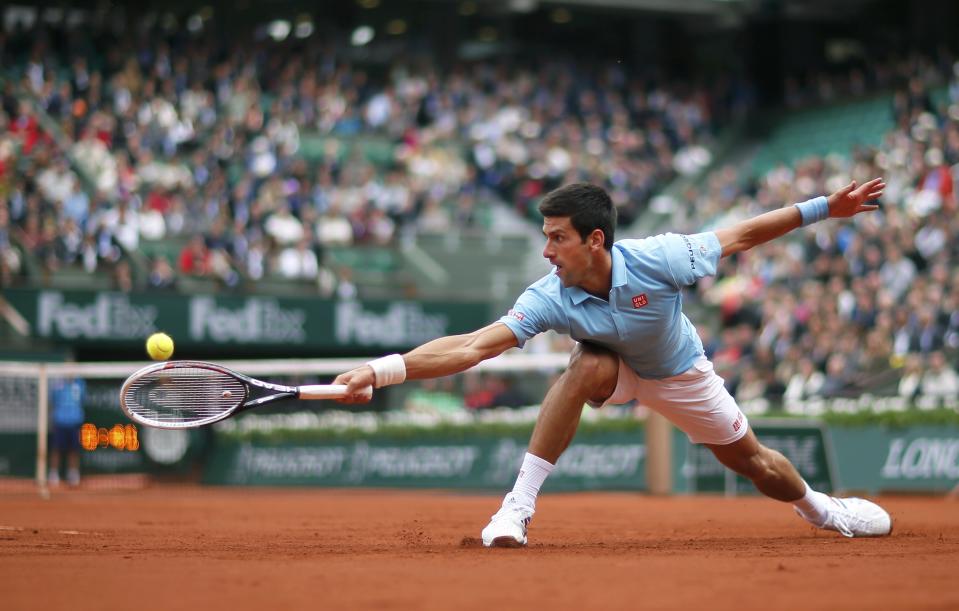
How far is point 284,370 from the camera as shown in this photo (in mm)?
17109

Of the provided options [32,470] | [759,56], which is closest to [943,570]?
[32,470]

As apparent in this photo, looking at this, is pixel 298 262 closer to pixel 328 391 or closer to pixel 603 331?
pixel 603 331

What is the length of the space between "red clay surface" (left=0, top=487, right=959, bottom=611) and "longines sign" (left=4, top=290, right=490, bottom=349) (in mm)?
9639

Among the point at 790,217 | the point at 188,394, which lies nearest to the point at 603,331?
the point at 790,217

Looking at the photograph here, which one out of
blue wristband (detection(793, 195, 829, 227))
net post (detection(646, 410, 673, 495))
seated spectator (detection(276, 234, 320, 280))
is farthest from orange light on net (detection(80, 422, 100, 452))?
blue wristband (detection(793, 195, 829, 227))

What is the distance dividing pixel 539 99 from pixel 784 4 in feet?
23.6

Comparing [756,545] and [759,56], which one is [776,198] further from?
[756,545]

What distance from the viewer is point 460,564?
6328 millimetres

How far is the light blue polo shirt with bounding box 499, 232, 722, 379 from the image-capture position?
24.0 ft

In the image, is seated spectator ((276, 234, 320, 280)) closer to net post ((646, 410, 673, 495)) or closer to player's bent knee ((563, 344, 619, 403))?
net post ((646, 410, 673, 495))

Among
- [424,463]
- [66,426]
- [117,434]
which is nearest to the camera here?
[66,426]

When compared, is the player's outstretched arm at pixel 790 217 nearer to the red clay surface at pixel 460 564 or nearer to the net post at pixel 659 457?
the red clay surface at pixel 460 564

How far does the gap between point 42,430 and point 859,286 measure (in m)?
12.6

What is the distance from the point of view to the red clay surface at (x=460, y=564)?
16.8 feet
